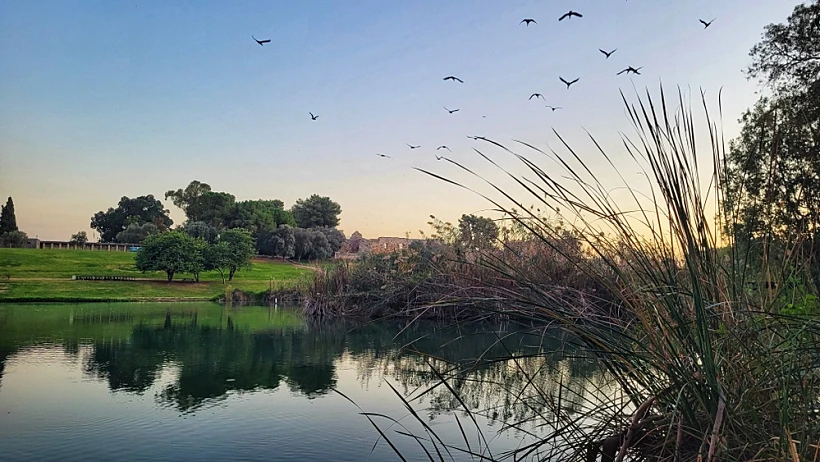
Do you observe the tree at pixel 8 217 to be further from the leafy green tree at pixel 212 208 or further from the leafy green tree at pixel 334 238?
the leafy green tree at pixel 334 238

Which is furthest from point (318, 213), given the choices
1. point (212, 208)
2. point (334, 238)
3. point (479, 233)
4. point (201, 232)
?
point (479, 233)

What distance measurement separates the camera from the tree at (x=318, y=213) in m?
60.2

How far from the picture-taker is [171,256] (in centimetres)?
3070

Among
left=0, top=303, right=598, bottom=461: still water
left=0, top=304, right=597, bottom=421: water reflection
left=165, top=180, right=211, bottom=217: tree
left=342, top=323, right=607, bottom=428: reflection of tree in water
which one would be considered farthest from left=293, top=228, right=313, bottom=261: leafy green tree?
left=342, top=323, right=607, bottom=428: reflection of tree in water

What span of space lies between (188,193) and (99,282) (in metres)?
35.8

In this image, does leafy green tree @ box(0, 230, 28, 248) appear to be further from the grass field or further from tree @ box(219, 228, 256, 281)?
tree @ box(219, 228, 256, 281)

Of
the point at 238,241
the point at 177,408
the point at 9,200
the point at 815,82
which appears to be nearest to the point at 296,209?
the point at 9,200

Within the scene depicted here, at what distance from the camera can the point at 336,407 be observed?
6227 millimetres

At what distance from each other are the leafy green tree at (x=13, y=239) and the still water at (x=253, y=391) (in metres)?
37.9

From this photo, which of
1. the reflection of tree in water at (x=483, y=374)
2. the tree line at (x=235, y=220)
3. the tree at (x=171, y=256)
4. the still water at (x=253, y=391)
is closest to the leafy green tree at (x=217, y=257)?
the tree at (x=171, y=256)

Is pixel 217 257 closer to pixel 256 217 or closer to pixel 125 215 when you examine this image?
pixel 256 217

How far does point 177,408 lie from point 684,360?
17.8 feet

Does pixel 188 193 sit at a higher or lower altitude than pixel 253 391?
higher

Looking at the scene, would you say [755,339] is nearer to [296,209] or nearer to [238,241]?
[238,241]
